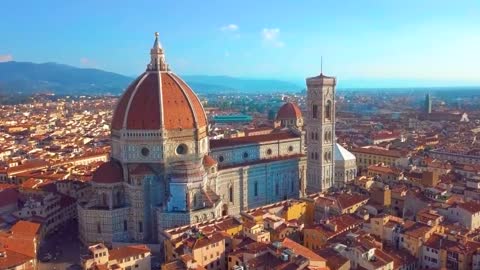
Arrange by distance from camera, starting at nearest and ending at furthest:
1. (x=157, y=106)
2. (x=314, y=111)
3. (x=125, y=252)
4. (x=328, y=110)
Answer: (x=125, y=252) < (x=157, y=106) < (x=328, y=110) < (x=314, y=111)

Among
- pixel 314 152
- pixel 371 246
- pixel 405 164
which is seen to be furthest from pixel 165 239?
pixel 405 164

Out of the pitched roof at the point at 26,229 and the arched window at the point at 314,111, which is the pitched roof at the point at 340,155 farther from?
the pitched roof at the point at 26,229

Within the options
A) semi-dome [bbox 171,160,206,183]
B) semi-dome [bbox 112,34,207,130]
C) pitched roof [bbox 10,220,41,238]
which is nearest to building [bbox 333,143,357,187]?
semi-dome [bbox 112,34,207,130]

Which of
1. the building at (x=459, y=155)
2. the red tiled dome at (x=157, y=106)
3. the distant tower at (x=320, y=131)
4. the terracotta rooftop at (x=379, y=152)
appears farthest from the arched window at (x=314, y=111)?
the building at (x=459, y=155)

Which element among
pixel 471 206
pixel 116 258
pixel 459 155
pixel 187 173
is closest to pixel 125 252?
pixel 116 258

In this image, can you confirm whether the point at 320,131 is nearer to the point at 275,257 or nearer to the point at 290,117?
the point at 290,117

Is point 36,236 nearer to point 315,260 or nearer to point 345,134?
point 315,260
